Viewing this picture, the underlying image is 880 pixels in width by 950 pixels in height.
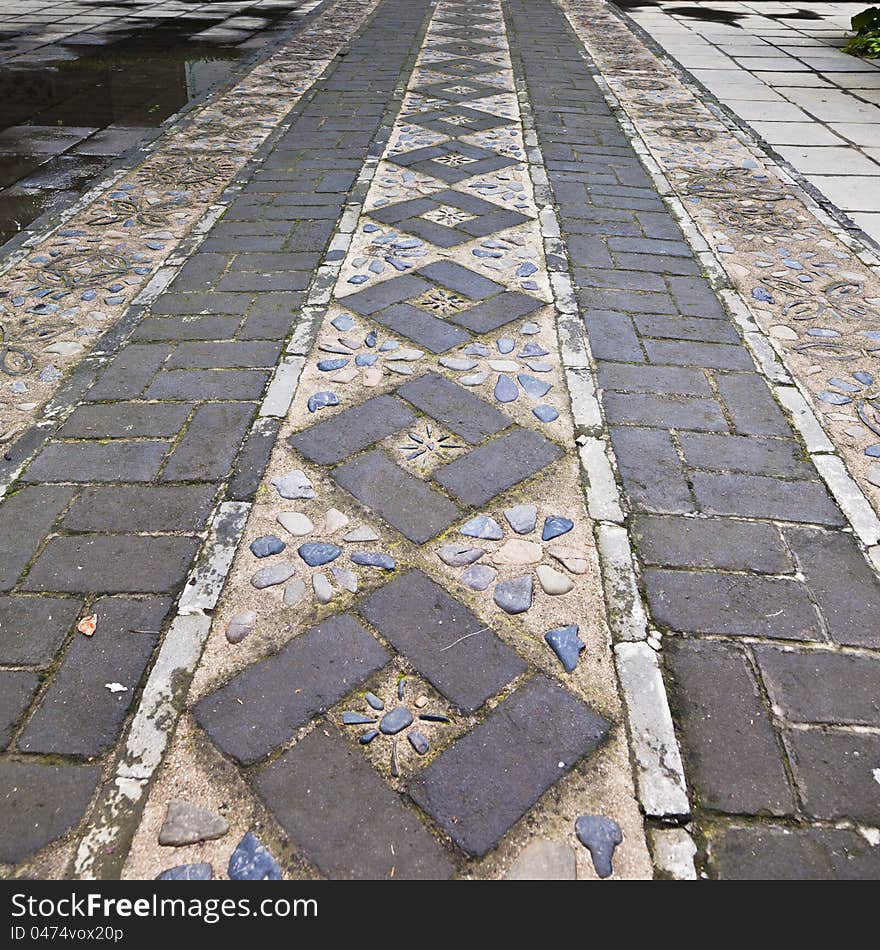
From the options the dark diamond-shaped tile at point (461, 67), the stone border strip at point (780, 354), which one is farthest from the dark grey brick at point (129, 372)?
the dark diamond-shaped tile at point (461, 67)

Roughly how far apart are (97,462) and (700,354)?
8.47ft

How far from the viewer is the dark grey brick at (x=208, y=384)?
120 inches

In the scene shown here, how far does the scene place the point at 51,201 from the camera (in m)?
4.89

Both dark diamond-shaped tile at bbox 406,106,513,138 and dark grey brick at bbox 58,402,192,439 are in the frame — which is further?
dark diamond-shaped tile at bbox 406,106,513,138

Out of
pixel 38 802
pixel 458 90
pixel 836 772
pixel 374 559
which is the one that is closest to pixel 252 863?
pixel 38 802

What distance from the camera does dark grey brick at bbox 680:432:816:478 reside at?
8.95 ft

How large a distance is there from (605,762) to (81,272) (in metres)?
3.68

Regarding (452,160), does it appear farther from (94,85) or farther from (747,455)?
(94,85)

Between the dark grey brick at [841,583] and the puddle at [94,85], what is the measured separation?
181 inches

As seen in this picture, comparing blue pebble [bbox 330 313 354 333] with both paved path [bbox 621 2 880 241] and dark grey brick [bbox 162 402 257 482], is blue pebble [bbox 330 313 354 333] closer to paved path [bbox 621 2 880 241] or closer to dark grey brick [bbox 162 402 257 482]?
dark grey brick [bbox 162 402 257 482]

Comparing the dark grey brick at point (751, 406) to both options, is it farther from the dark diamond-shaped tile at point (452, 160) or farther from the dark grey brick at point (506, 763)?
the dark diamond-shaped tile at point (452, 160)

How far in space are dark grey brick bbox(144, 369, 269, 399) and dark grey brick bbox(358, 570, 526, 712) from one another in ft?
4.17

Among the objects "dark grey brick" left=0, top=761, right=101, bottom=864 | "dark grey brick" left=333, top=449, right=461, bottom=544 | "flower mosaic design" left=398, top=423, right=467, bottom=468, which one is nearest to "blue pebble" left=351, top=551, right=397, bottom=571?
"dark grey brick" left=333, top=449, right=461, bottom=544

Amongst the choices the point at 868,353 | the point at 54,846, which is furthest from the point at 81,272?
the point at 868,353
